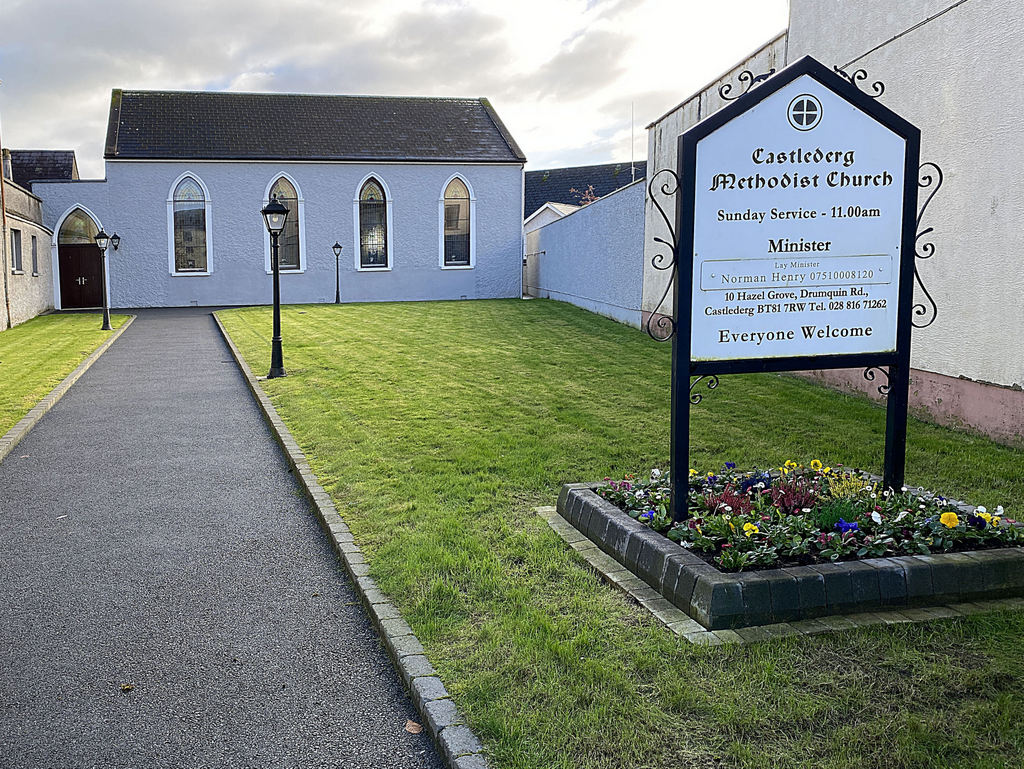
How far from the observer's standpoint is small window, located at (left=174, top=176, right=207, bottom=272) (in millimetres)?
37875

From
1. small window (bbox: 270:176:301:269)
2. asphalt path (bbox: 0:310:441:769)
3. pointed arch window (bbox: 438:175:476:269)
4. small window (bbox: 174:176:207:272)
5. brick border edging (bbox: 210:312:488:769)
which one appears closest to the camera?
brick border edging (bbox: 210:312:488:769)

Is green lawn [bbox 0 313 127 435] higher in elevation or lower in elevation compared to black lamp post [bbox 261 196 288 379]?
lower

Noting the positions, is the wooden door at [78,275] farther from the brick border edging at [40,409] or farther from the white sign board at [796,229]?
the white sign board at [796,229]

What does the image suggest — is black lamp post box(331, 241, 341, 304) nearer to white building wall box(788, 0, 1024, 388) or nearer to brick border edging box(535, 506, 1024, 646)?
white building wall box(788, 0, 1024, 388)

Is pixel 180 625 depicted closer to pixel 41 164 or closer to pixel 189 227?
pixel 189 227

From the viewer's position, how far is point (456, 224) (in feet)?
134

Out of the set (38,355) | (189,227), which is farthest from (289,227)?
(38,355)

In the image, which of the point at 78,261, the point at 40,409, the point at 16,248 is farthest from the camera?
the point at 78,261

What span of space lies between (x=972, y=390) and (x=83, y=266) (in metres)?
35.2

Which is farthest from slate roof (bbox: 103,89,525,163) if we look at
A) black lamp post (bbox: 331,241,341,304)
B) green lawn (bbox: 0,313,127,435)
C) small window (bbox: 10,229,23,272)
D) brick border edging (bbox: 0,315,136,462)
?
brick border edging (bbox: 0,315,136,462)

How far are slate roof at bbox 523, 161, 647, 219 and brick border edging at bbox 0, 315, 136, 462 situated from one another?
123ft

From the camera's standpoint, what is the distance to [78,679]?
4336 mm

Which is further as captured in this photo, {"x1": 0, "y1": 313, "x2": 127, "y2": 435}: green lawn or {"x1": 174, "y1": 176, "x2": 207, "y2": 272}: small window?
{"x1": 174, "y1": 176, "x2": 207, "y2": 272}: small window

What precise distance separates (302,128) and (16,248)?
15316 millimetres
